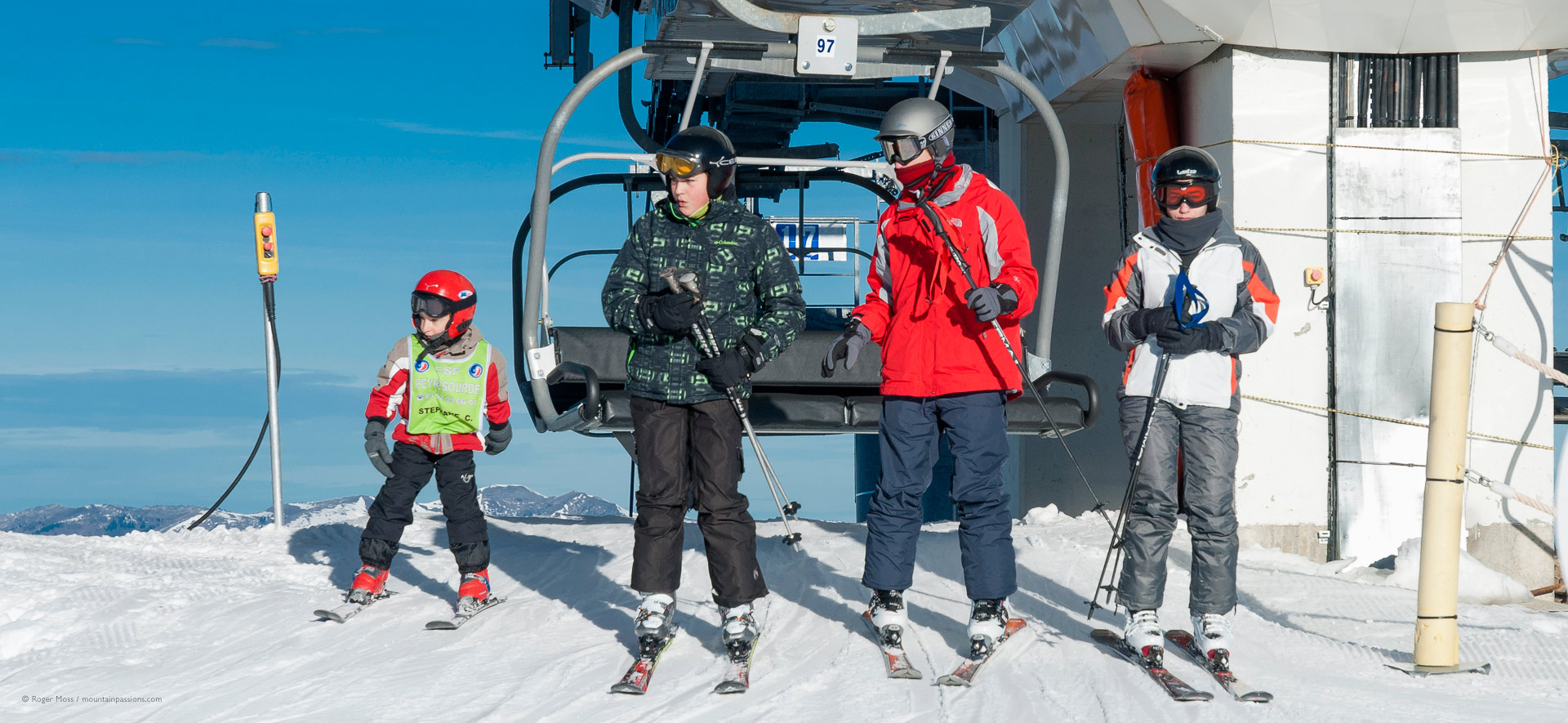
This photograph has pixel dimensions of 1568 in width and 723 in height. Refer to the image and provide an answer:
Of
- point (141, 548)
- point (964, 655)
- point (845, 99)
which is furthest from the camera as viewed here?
→ point (845, 99)

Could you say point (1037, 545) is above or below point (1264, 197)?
below

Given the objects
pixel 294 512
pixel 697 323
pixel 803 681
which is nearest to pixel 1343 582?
pixel 803 681

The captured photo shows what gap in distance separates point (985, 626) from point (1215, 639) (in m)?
0.65

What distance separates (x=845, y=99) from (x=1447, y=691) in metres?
10.4

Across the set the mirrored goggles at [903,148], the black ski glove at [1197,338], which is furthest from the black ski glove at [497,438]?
the black ski glove at [1197,338]

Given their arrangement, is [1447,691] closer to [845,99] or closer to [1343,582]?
[1343,582]

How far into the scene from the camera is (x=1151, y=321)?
345 centimetres

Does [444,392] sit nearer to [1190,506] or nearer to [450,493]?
[450,493]

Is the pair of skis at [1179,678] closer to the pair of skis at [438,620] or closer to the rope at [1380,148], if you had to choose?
the pair of skis at [438,620]

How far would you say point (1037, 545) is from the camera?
579cm

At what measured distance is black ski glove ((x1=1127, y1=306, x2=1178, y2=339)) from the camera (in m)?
3.42

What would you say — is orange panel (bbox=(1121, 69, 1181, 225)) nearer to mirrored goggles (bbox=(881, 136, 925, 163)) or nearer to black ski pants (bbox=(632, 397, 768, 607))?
mirrored goggles (bbox=(881, 136, 925, 163))

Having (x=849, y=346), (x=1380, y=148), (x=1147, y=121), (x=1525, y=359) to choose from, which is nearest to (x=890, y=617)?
(x=849, y=346)

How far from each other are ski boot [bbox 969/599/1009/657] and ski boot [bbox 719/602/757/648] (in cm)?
63
